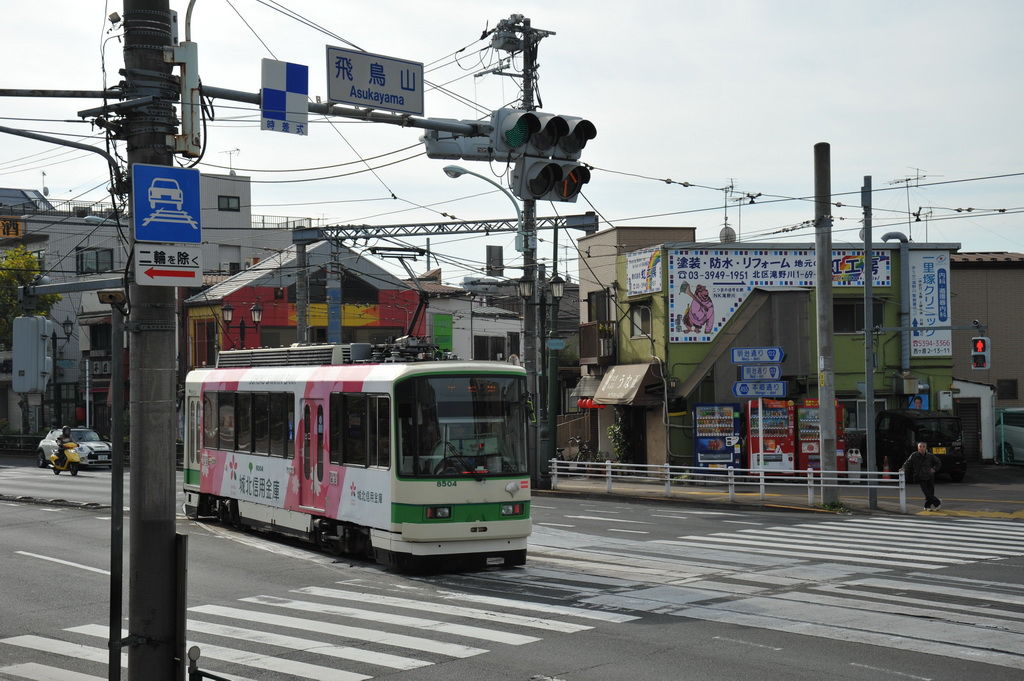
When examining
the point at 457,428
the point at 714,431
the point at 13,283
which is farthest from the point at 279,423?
the point at 13,283

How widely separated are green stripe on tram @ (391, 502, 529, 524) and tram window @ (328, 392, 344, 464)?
2.24m

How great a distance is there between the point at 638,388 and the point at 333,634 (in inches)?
1018

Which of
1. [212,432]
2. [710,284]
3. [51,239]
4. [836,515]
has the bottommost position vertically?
[836,515]

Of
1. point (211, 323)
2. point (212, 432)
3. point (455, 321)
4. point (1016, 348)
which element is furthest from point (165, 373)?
point (455, 321)

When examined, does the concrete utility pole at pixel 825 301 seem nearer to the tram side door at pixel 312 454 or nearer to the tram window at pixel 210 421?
the tram side door at pixel 312 454

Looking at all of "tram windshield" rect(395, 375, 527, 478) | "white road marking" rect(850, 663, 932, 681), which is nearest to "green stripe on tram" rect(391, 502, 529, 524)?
"tram windshield" rect(395, 375, 527, 478)

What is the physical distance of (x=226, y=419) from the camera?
75.2ft

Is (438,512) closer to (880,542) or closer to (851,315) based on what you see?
(880,542)

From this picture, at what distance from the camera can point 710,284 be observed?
3766 cm

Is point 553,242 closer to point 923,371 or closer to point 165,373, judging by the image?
point 923,371

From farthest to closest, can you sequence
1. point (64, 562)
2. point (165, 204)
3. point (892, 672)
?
point (64, 562) → point (892, 672) → point (165, 204)

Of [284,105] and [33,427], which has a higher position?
[284,105]

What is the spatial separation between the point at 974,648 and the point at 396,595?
23.5ft

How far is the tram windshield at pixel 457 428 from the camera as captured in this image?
54.1 feet
